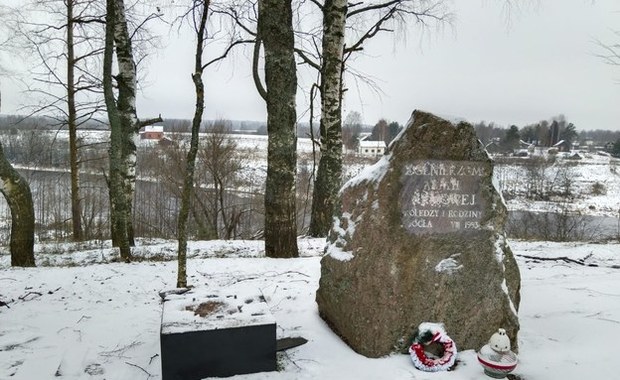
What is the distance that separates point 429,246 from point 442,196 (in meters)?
0.45

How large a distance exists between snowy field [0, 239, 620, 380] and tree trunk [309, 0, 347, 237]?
3103mm

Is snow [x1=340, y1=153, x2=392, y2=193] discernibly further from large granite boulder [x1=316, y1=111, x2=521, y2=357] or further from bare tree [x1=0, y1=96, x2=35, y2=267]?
bare tree [x1=0, y1=96, x2=35, y2=267]

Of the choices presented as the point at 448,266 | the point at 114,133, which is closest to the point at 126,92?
the point at 114,133

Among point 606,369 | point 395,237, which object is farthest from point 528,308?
point 395,237

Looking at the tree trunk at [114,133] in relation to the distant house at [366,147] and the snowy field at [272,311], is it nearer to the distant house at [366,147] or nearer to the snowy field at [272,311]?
the snowy field at [272,311]

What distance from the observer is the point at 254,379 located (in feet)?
10.0

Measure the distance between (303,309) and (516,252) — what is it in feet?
15.8

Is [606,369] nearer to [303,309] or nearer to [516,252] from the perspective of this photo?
[303,309]

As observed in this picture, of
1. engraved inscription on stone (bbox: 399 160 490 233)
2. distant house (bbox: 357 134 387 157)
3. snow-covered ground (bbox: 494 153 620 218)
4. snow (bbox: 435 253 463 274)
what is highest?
distant house (bbox: 357 134 387 157)

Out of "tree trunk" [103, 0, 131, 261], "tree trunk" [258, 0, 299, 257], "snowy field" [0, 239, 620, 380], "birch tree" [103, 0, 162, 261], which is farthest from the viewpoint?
"birch tree" [103, 0, 162, 261]

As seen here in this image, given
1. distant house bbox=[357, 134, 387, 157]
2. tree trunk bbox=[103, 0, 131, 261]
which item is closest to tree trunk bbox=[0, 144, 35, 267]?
tree trunk bbox=[103, 0, 131, 261]

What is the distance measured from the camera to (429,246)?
3.55 metres

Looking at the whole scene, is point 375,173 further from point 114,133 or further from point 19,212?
point 19,212

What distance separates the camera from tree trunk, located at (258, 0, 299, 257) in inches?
237
